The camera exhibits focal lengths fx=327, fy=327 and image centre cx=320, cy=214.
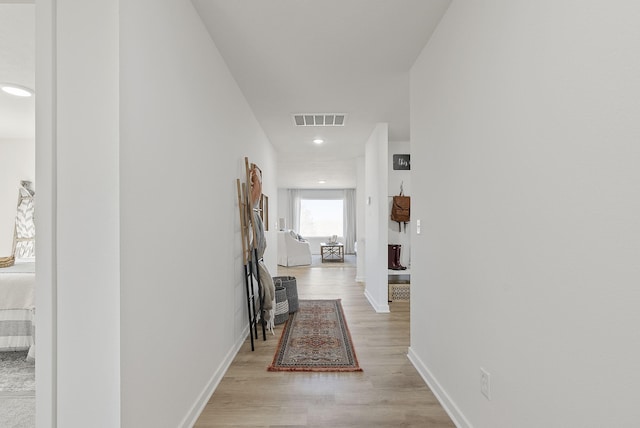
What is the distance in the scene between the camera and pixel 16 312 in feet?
9.34

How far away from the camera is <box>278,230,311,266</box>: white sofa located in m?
8.80

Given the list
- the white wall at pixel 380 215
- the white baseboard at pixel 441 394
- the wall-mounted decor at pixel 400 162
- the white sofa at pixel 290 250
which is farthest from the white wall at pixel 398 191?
the white sofa at pixel 290 250

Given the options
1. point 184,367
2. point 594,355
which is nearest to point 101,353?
point 184,367

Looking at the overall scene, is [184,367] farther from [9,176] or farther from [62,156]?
[9,176]

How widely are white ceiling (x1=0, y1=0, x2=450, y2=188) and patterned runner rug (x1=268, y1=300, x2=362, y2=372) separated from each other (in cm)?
243

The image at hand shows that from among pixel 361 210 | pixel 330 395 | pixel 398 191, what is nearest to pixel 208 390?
pixel 330 395

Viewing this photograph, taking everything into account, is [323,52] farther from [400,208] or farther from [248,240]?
[400,208]

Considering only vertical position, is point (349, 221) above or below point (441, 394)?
above

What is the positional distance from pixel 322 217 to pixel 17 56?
10.2 meters

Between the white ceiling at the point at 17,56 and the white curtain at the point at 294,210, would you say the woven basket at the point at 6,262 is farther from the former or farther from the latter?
the white curtain at the point at 294,210

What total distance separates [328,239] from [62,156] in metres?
11.0

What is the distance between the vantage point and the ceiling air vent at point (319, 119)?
3.91 meters

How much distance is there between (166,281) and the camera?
1.58 m

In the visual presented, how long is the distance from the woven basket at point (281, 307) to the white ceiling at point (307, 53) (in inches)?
82.7
